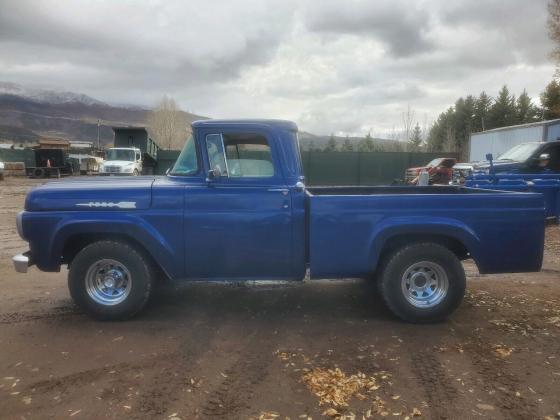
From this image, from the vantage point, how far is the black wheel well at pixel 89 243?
4785mm

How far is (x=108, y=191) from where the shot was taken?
4691 mm

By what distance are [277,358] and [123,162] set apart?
2435 centimetres

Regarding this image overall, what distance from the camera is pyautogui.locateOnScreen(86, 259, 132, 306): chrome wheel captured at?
4.74 meters

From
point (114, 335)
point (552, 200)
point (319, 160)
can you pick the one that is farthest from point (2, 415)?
point (319, 160)

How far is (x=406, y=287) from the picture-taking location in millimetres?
4785

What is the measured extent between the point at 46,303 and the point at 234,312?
229cm

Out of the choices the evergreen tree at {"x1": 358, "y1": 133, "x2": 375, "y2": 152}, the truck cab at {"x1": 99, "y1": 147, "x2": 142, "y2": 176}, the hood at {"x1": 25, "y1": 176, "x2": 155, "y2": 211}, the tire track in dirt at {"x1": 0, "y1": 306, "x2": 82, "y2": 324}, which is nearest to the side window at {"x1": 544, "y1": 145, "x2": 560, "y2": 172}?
the hood at {"x1": 25, "y1": 176, "x2": 155, "y2": 211}

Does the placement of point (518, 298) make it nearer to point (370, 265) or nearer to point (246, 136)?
point (370, 265)

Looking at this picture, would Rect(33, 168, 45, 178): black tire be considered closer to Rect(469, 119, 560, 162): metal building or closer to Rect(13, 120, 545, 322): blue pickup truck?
Rect(469, 119, 560, 162): metal building

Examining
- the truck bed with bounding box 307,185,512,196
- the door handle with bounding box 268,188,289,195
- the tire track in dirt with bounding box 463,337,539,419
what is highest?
the door handle with bounding box 268,188,289,195

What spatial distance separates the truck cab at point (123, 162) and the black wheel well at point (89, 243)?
2160 cm

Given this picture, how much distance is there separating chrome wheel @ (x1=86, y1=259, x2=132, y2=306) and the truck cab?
865 inches

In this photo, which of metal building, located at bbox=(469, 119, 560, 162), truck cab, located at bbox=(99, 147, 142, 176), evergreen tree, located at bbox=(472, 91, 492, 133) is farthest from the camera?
evergreen tree, located at bbox=(472, 91, 492, 133)

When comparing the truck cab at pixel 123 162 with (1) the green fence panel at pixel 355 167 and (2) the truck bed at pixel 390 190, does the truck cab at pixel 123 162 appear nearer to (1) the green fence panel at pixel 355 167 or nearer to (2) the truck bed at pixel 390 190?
(1) the green fence panel at pixel 355 167
